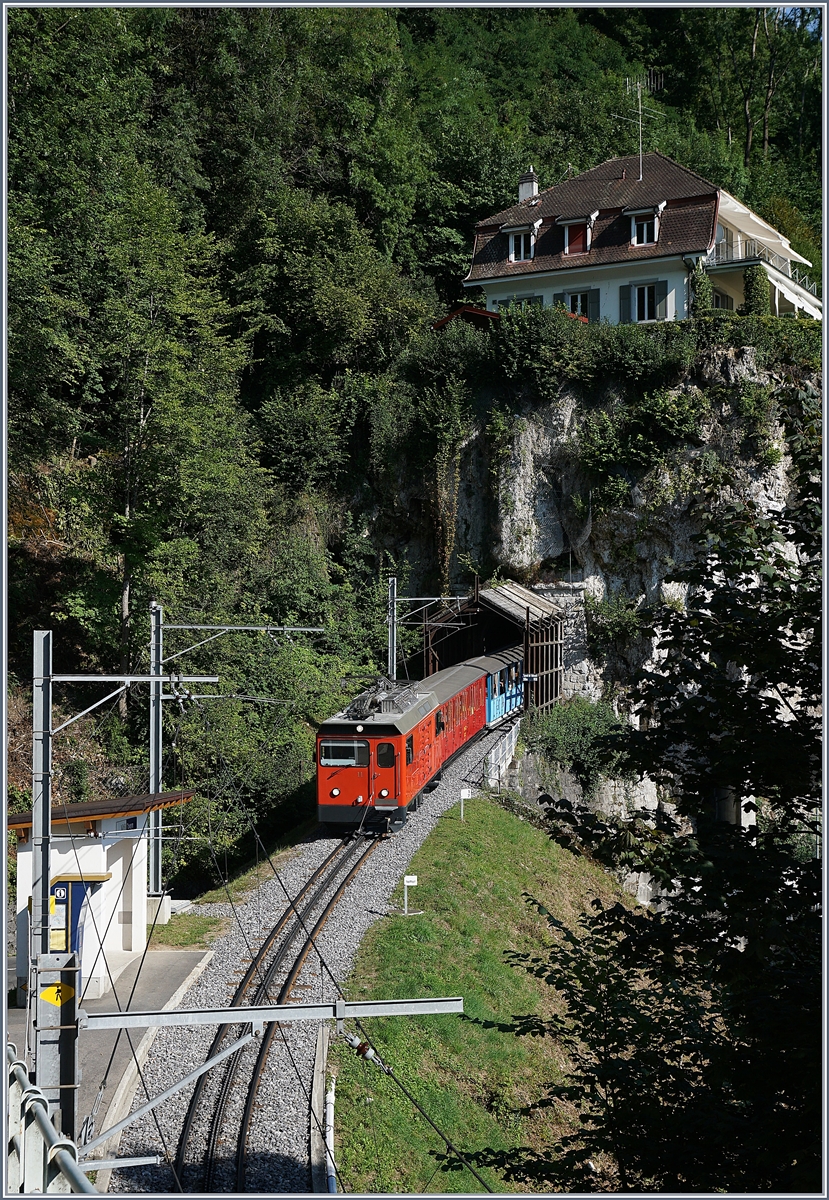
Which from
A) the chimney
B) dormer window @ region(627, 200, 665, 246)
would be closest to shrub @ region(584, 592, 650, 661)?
dormer window @ region(627, 200, 665, 246)

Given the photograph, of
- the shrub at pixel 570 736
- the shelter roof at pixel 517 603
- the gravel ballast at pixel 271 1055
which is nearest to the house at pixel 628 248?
the shelter roof at pixel 517 603

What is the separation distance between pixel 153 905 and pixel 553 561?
745 inches

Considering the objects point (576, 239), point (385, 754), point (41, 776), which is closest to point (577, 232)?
point (576, 239)

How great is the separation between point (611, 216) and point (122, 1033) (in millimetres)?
27966

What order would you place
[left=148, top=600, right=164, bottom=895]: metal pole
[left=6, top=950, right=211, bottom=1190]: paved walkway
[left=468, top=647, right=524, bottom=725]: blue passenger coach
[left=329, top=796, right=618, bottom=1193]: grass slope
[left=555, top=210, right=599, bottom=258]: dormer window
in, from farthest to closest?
[left=555, top=210, right=599, bottom=258]: dormer window, [left=468, top=647, right=524, bottom=725]: blue passenger coach, [left=148, top=600, right=164, bottom=895]: metal pole, [left=329, top=796, right=618, bottom=1193]: grass slope, [left=6, top=950, right=211, bottom=1190]: paved walkway

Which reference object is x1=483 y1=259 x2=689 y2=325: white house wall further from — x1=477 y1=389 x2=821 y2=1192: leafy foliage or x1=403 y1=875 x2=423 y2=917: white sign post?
x1=477 y1=389 x2=821 y2=1192: leafy foliage

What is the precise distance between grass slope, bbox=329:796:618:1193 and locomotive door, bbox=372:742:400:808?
3.89 feet

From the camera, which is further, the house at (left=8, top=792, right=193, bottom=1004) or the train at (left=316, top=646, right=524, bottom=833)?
the train at (left=316, top=646, right=524, bottom=833)

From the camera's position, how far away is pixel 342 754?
16.7 m

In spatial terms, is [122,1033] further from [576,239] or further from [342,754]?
[576,239]

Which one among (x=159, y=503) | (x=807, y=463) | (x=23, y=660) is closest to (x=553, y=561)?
(x=159, y=503)

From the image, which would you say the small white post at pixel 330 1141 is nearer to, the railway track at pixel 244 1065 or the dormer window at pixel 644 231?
the railway track at pixel 244 1065

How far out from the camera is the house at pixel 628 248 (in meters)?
29.8

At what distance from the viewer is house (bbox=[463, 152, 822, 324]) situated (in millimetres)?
29781
